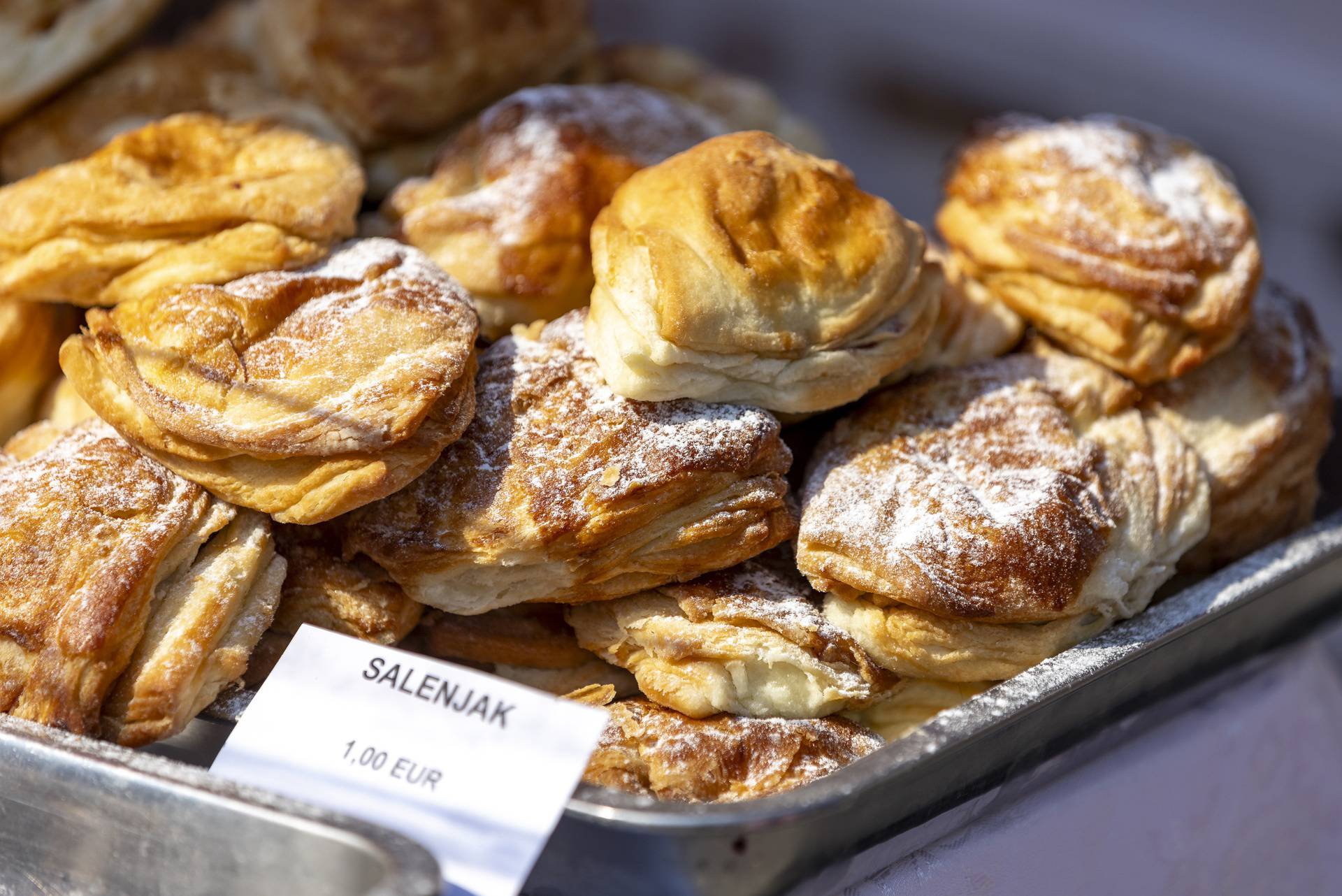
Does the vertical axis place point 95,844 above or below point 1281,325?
below

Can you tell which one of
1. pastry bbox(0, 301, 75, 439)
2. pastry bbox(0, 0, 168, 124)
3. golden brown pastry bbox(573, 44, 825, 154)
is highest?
golden brown pastry bbox(573, 44, 825, 154)

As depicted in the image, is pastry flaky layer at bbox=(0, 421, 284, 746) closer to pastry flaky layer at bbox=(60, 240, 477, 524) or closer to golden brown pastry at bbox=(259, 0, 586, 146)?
pastry flaky layer at bbox=(60, 240, 477, 524)

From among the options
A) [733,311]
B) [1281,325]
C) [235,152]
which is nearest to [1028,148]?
[1281,325]

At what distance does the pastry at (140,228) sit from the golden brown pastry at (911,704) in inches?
43.1

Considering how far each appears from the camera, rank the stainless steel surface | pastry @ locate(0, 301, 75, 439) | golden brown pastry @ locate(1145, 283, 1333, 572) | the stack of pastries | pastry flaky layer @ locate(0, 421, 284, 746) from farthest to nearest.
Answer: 1. golden brown pastry @ locate(1145, 283, 1333, 572)
2. pastry @ locate(0, 301, 75, 439)
3. the stack of pastries
4. pastry flaky layer @ locate(0, 421, 284, 746)
5. the stainless steel surface

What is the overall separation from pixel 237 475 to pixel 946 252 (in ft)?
4.48

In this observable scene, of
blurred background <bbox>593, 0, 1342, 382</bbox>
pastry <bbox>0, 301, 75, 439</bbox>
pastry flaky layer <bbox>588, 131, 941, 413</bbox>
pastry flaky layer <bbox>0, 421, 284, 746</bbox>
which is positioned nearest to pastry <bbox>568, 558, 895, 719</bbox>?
pastry flaky layer <bbox>588, 131, 941, 413</bbox>

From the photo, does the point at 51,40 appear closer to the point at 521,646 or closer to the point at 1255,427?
the point at 521,646

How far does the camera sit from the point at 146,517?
1.60 meters

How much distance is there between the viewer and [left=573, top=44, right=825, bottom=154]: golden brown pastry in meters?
2.68

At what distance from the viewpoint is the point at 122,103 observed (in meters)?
2.50

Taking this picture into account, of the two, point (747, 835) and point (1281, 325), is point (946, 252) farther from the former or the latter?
point (747, 835)

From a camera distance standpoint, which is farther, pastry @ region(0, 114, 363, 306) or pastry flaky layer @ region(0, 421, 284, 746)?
pastry @ region(0, 114, 363, 306)

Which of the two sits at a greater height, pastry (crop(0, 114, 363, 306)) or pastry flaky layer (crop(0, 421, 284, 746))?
pastry (crop(0, 114, 363, 306))
